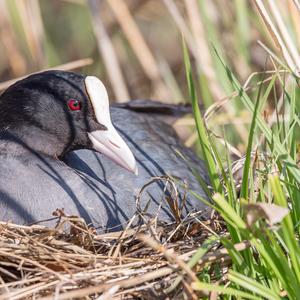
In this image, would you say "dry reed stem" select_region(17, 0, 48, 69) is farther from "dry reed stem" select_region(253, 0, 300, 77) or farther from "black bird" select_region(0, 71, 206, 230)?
"dry reed stem" select_region(253, 0, 300, 77)

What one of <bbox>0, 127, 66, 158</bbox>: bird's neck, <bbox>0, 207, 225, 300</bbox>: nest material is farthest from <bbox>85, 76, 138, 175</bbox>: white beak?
<bbox>0, 207, 225, 300</bbox>: nest material

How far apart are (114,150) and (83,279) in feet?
2.76

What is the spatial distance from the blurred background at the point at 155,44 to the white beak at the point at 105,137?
44 cm

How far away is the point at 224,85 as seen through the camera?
4410 millimetres

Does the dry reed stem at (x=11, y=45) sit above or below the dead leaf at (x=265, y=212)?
above

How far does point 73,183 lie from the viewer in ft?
10.8

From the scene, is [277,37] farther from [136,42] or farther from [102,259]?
[136,42]

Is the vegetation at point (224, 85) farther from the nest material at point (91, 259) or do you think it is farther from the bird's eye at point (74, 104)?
the bird's eye at point (74, 104)

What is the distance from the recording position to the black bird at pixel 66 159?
323 cm

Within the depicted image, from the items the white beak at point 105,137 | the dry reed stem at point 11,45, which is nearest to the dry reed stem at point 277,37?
the white beak at point 105,137

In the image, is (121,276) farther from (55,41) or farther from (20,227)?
(55,41)

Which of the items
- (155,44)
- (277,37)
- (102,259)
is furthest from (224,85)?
(155,44)

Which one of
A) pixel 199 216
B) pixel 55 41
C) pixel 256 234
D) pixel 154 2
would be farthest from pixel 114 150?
pixel 55 41

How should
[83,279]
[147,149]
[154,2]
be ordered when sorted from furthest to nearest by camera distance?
[154,2], [147,149], [83,279]
